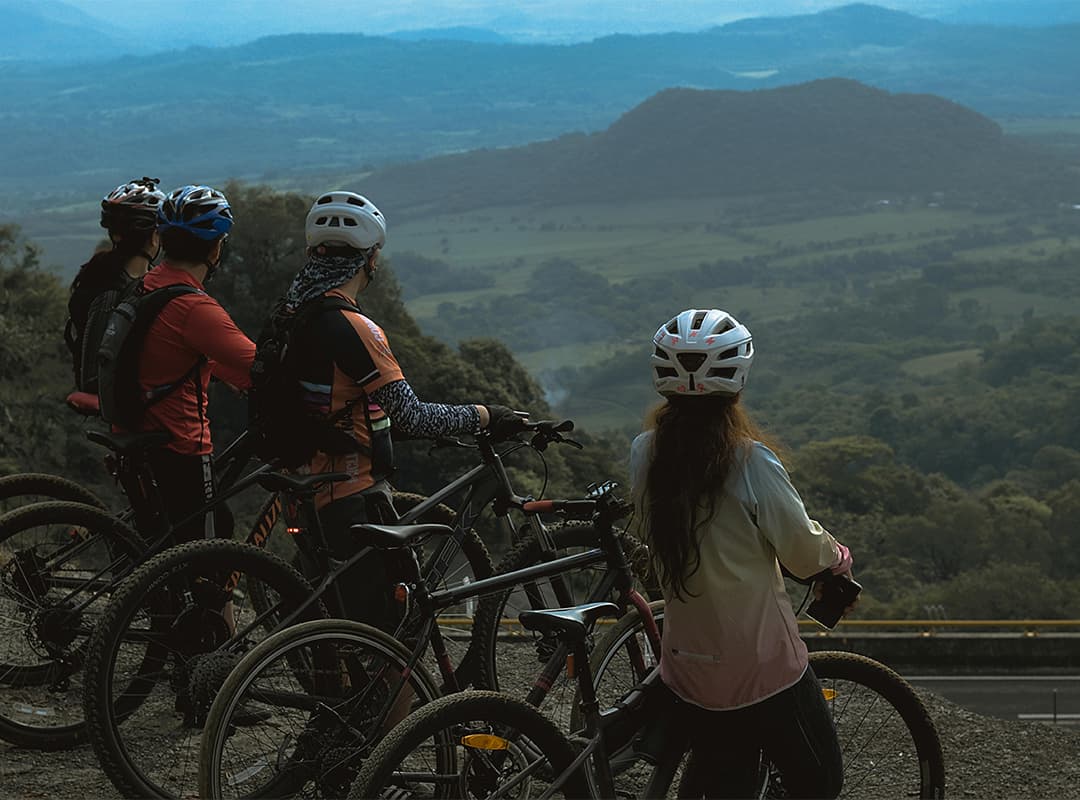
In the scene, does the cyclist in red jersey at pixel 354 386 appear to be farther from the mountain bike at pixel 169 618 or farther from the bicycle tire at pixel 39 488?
the bicycle tire at pixel 39 488

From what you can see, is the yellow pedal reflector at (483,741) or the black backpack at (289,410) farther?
the black backpack at (289,410)

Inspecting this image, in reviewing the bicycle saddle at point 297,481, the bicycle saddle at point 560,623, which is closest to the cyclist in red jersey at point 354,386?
the bicycle saddle at point 297,481

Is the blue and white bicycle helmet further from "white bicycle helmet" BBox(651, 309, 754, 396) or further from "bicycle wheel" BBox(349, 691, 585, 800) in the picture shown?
"bicycle wheel" BBox(349, 691, 585, 800)

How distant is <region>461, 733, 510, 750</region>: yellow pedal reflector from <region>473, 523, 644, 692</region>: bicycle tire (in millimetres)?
1347

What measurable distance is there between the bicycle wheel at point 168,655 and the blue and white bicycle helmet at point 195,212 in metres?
1.25

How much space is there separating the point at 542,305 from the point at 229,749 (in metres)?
177

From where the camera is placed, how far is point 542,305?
594 ft

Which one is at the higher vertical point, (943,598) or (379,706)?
(379,706)

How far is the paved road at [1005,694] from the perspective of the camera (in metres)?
14.5

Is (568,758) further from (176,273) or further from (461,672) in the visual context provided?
(176,273)

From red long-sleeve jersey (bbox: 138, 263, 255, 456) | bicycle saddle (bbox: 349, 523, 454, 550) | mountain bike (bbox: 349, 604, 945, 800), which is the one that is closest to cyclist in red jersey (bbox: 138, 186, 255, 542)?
red long-sleeve jersey (bbox: 138, 263, 255, 456)

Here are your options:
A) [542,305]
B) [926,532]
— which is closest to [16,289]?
[926,532]

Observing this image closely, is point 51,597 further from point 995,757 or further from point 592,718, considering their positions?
point 995,757

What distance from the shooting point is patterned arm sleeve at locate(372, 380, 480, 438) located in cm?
477
